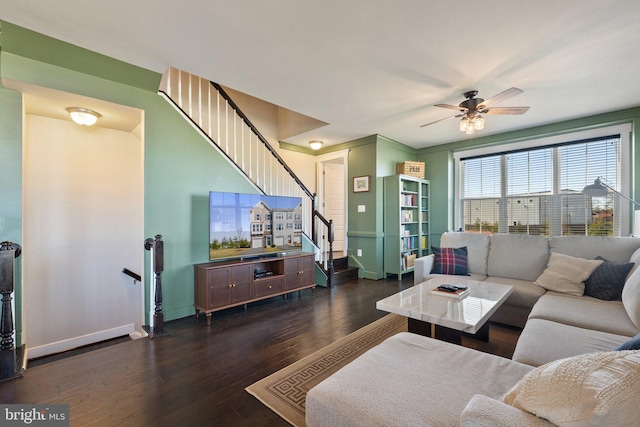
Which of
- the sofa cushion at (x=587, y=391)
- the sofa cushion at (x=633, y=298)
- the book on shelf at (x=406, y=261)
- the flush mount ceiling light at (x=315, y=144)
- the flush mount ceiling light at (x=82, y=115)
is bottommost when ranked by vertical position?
the book on shelf at (x=406, y=261)

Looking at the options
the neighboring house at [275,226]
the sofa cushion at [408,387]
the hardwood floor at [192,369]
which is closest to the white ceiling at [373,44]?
the neighboring house at [275,226]

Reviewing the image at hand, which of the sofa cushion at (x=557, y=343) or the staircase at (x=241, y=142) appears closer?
the sofa cushion at (x=557, y=343)

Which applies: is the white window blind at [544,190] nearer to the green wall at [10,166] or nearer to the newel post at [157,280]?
the newel post at [157,280]

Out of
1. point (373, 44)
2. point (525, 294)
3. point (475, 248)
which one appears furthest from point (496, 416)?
point (475, 248)

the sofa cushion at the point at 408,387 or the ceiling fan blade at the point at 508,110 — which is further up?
the ceiling fan blade at the point at 508,110

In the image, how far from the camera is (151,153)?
122 inches

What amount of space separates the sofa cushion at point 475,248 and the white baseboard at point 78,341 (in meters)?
4.51

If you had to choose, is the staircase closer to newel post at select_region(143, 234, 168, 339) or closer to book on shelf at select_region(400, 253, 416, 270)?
book on shelf at select_region(400, 253, 416, 270)

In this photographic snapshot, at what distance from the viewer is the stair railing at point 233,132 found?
414 centimetres

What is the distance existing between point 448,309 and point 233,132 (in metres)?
4.11

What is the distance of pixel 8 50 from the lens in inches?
90.8

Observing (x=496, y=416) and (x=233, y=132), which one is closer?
(x=496, y=416)

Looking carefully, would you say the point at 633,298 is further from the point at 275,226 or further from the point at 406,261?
the point at 275,226

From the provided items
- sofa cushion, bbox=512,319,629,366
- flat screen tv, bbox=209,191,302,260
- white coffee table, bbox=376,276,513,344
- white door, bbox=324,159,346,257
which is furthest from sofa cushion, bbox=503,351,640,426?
white door, bbox=324,159,346,257
